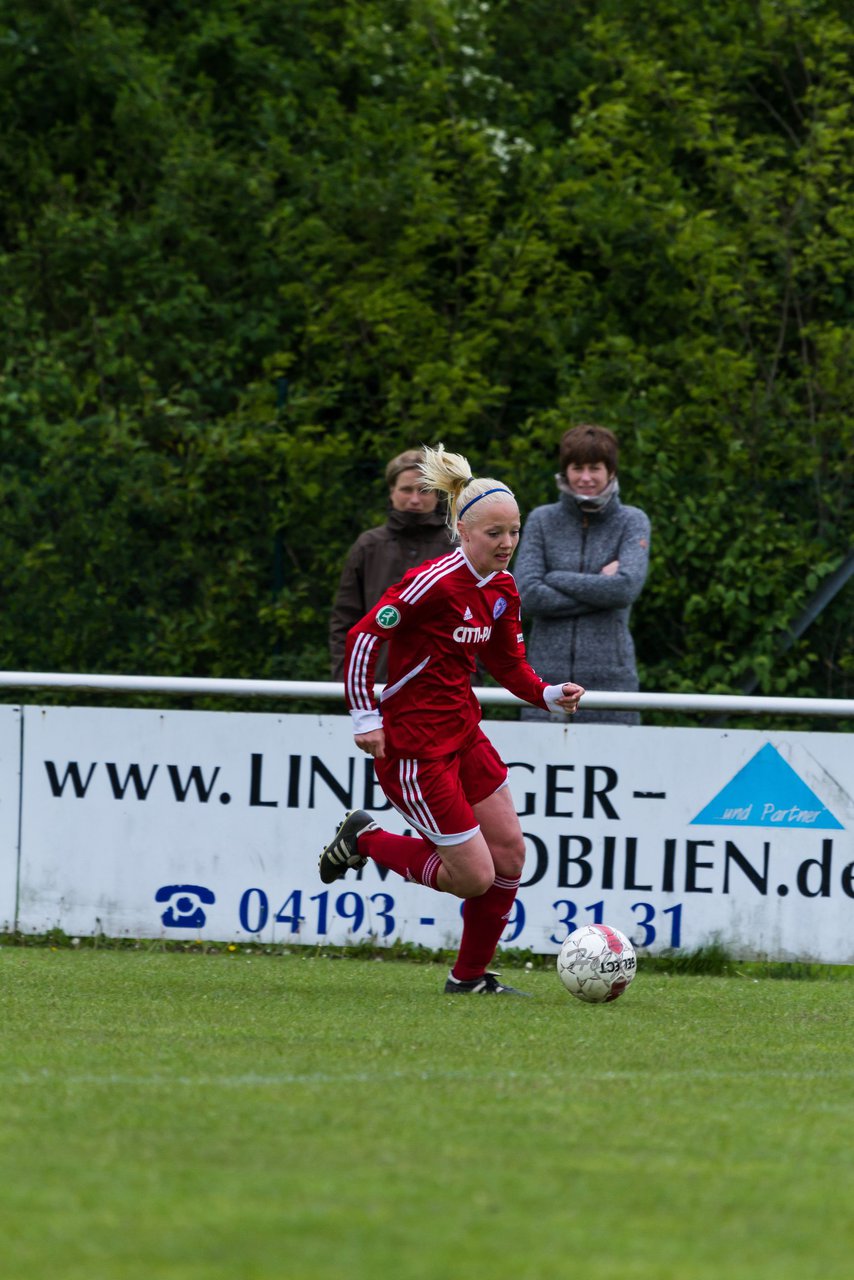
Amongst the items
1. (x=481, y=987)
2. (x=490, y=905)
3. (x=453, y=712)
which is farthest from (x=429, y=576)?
(x=481, y=987)

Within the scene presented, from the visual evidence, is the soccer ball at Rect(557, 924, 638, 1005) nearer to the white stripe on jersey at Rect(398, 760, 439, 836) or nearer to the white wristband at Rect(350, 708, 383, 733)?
the white stripe on jersey at Rect(398, 760, 439, 836)

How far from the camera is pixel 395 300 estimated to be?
1202cm

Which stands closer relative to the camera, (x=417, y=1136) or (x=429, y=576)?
(x=417, y=1136)

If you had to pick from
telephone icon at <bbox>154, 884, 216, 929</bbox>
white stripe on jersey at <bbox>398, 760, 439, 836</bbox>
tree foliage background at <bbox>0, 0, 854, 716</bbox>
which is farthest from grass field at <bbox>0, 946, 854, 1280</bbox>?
tree foliage background at <bbox>0, 0, 854, 716</bbox>

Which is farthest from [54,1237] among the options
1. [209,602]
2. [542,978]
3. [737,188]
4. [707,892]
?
[737,188]

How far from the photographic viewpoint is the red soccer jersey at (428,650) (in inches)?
259

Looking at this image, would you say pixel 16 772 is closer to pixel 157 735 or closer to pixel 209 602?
pixel 157 735

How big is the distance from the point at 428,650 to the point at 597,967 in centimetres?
122

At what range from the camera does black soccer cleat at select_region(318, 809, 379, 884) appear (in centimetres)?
703

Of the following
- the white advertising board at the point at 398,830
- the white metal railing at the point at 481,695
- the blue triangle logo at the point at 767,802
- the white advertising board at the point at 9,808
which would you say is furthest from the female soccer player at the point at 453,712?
the white advertising board at the point at 9,808

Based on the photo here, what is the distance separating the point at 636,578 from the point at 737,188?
4555 millimetres

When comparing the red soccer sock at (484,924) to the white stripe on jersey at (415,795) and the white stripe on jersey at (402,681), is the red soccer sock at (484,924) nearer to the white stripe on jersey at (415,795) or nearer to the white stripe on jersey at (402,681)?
the white stripe on jersey at (415,795)

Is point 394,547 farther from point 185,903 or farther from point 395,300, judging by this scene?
point 395,300

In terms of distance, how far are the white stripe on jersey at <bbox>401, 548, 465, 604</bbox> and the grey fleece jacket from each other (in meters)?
1.53
